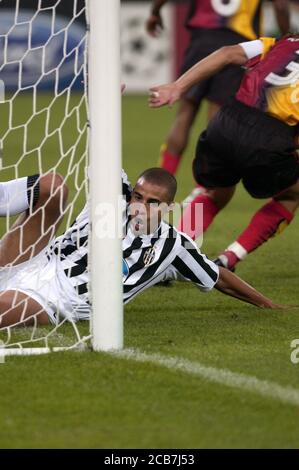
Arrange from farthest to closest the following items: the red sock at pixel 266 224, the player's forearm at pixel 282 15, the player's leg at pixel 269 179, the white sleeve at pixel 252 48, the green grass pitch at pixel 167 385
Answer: the player's forearm at pixel 282 15
the red sock at pixel 266 224
the player's leg at pixel 269 179
the white sleeve at pixel 252 48
the green grass pitch at pixel 167 385

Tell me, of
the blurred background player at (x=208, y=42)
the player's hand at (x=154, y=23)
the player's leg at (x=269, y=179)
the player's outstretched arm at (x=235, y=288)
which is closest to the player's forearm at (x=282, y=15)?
the blurred background player at (x=208, y=42)

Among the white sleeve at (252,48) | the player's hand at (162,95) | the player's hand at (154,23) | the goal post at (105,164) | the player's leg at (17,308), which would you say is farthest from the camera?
the player's hand at (154,23)

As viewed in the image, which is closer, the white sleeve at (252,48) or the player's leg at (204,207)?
the white sleeve at (252,48)

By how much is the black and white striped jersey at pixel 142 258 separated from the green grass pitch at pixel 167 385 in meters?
0.20

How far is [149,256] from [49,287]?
17.8 inches

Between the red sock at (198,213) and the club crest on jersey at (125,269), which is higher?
the club crest on jersey at (125,269)

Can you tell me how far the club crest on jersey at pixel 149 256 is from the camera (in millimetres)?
4793

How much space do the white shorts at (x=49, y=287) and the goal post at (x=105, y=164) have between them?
374 millimetres

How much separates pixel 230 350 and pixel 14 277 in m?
1.04

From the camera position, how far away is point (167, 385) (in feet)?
12.7

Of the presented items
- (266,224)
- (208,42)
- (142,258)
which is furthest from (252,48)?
(208,42)

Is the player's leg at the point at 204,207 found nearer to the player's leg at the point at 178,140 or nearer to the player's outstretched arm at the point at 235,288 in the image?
the player's outstretched arm at the point at 235,288

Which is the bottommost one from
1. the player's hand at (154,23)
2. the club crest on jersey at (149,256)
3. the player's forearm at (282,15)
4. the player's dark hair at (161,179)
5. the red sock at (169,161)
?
the red sock at (169,161)
